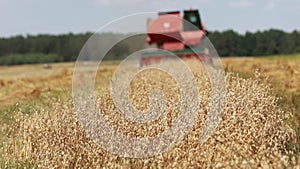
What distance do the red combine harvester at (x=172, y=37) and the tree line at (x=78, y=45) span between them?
2817 centimetres

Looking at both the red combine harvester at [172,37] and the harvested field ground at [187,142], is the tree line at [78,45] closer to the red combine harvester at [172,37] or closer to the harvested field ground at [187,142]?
the red combine harvester at [172,37]

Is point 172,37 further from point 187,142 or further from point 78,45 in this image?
point 78,45

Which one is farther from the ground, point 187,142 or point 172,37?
point 172,37

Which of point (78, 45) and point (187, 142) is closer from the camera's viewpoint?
point (187, 142)

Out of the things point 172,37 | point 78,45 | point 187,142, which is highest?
point 78,45

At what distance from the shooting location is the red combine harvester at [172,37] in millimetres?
17938

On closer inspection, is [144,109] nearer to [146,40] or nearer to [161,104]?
[161,104]

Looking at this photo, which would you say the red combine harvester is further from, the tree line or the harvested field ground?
the tree line

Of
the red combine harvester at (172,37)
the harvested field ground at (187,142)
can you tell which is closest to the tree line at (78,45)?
the red combine harvester at (172,37)

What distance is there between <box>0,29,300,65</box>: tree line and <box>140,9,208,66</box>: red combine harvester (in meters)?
28.2

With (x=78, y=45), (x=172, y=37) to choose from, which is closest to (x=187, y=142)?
(x=172, y=37)

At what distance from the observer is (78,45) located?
230ft

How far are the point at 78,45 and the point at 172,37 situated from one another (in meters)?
52.5

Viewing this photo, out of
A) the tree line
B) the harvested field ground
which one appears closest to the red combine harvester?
the harvested field ground
